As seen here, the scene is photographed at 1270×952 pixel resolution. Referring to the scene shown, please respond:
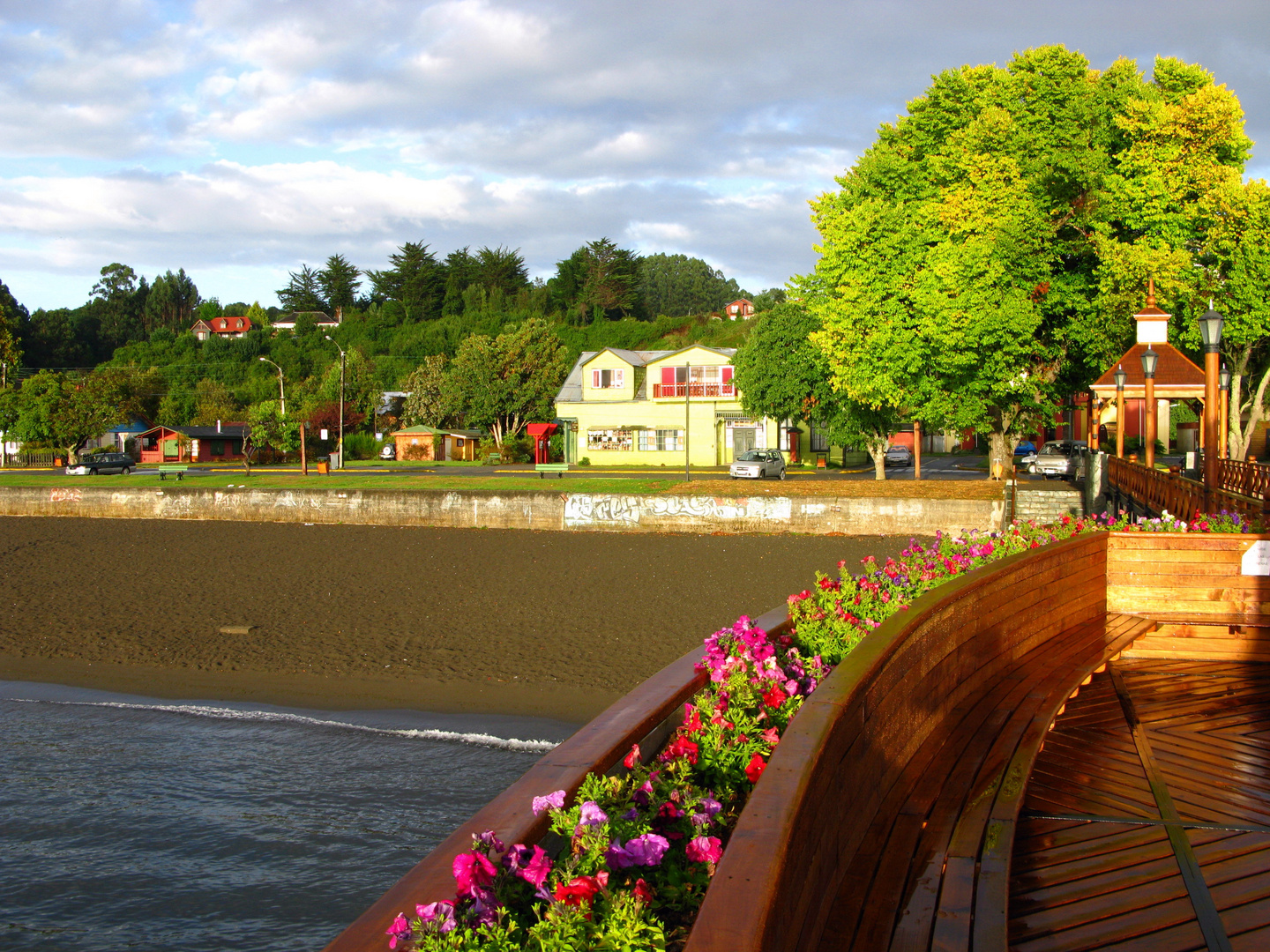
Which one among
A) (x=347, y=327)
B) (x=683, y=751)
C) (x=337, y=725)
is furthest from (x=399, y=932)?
(x=347, y=327)

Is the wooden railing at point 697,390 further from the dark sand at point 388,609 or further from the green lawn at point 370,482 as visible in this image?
the dark sand at point 388,609

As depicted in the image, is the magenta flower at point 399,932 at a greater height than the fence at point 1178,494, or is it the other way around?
the fence at point 1178,494

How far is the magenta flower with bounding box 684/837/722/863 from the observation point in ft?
9.00

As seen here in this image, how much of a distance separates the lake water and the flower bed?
4039mm

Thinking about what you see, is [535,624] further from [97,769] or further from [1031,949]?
[1031,949]

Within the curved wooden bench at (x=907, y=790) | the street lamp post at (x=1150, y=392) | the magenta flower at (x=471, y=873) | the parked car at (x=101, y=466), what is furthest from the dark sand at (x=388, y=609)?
the parked car at (x=101, y=466)

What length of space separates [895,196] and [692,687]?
3187 centimetres

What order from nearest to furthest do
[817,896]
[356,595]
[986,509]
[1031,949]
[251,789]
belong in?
1. [817,896]
2. [1031,949]
3. [251,789]
4. [356,595]
5. [986,509]

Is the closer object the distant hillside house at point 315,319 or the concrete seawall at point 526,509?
the concrete seawall at point 526,509

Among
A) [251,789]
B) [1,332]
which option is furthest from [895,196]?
[1,332]

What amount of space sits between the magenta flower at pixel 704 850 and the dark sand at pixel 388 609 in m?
8.85

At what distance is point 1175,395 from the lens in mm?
23328

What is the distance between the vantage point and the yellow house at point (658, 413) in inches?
2094

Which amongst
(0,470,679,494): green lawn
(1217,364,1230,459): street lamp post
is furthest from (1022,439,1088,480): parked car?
(0,470,679,494): green lawn
